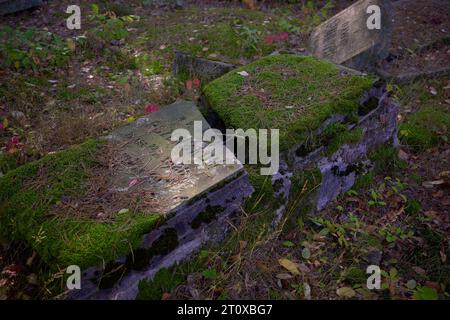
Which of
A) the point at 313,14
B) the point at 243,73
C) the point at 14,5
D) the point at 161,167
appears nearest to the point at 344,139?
the point at 243,73

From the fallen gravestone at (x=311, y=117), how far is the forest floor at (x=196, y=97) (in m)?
0.22

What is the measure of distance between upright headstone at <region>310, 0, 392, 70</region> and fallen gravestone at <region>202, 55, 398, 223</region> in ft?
4.02

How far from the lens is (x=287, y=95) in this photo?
3596 millimetres

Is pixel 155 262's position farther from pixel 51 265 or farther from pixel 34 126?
pixel 34 126

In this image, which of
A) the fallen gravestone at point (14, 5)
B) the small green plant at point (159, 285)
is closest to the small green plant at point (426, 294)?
the small green plant at point (159, 285)

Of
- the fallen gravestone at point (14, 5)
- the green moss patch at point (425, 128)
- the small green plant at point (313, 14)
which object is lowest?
the green moss patch at point (425, 128)

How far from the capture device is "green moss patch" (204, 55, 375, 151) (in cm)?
328

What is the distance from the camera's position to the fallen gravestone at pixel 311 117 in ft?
10.5

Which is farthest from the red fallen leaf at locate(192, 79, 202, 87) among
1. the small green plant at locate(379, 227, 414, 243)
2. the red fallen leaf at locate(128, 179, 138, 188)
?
the small green plant at locate(379, 227, 414, 243)

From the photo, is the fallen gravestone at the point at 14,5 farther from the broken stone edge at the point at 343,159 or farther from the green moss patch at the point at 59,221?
the broken stone edge at the point at 343,159

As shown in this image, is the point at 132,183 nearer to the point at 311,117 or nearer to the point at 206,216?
the point at 206,216

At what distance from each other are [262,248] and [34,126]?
3.10 metres
